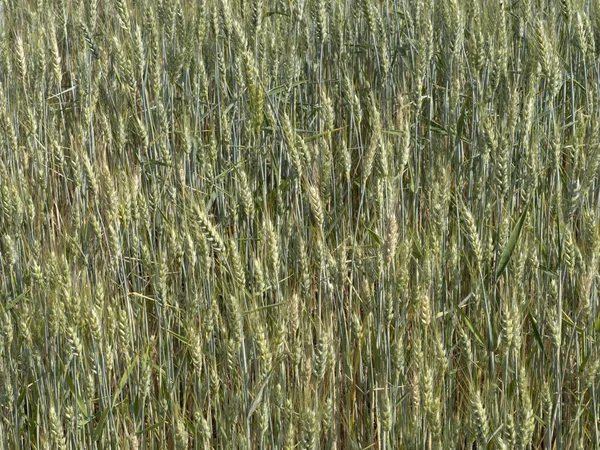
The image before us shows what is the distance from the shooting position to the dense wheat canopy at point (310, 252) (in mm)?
1411

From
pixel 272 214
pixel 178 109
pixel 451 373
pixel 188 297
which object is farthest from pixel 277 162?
pixel 451 373

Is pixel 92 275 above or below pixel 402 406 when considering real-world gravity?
above

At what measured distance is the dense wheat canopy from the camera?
4.63 ft

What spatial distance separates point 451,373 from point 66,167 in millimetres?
1032

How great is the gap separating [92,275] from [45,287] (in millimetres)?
341

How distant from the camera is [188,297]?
1.53m

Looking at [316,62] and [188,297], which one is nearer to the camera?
[188,297]

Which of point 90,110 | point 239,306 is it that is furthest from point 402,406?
point 90,110

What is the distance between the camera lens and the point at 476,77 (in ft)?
5.92

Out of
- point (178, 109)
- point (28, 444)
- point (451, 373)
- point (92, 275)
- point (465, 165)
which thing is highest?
point (178, 109)

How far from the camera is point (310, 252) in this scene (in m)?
1.88

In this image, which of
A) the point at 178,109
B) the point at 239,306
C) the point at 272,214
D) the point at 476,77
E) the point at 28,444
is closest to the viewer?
the point at 239,306

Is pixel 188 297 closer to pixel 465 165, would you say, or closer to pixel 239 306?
pixel 239 306

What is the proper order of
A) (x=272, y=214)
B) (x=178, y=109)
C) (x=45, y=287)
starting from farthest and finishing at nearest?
(x=178, y=109) < (x=272, y=214) < (x=45, y=287)
